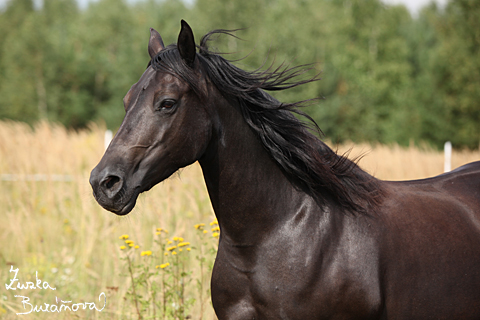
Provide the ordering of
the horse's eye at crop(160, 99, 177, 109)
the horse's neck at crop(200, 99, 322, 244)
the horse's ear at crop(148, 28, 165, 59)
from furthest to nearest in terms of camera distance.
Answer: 1. the horse's ear at crop(148, 28, 165, 59)
2. the horse's neck at crop(200, 99, 322, 244)
3. the horse's eye at crop(160, 99, 177, 109)

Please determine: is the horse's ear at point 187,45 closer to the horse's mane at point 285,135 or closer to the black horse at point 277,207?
the black horse at point 277,207

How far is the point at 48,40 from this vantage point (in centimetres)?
3108

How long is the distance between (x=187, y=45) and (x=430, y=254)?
5.70 ft

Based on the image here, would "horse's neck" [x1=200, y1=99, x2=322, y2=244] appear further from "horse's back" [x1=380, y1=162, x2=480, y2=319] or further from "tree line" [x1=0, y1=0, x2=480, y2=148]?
"tree line" [x1=0, y1=0, x2=480, y2=148]

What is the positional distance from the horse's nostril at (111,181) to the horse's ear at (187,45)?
69cm

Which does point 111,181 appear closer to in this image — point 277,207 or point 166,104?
point 166,104

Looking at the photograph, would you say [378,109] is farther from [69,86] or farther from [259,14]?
[69,86]

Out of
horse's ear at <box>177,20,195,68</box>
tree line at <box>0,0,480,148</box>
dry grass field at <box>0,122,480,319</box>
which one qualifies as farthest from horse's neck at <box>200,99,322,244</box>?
tree line at <box>0,0,480,148</box>

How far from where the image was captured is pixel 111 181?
2.06 meters

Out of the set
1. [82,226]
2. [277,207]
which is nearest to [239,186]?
[277,207]

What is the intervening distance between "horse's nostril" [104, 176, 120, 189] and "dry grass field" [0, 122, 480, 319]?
0.89 meters

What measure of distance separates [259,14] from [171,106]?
Result: 3011 cm

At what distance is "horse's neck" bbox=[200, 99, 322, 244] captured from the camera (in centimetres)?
234

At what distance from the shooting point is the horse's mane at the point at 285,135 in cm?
238
